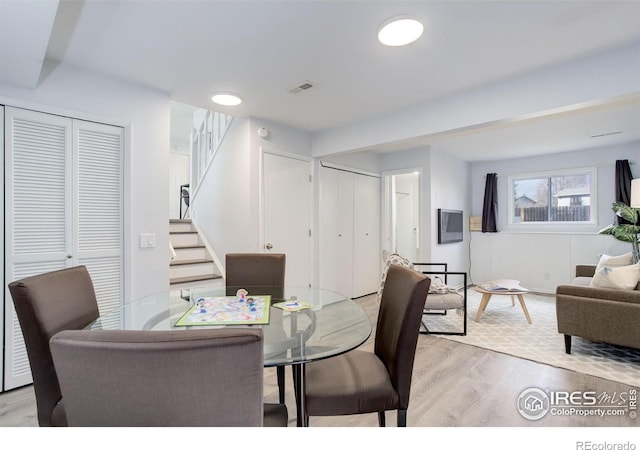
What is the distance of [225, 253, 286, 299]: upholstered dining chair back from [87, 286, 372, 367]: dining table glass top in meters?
0.20

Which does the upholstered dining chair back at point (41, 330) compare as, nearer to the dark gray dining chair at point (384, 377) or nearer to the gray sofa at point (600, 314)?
the dark gray dining chair at point (384, 377)

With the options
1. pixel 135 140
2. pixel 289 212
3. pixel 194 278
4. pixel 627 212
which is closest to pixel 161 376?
pixel 135 140

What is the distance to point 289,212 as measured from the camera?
149 inches

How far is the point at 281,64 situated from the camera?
7.52ft

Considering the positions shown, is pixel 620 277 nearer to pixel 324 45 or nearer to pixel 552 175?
pixel 324 45

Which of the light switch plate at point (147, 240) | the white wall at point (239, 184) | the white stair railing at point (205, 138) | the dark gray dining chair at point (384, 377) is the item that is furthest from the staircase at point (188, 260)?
the dark gray dining chair at point (384, 377)

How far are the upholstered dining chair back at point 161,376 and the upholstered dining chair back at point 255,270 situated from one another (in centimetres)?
172

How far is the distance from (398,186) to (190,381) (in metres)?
5.79

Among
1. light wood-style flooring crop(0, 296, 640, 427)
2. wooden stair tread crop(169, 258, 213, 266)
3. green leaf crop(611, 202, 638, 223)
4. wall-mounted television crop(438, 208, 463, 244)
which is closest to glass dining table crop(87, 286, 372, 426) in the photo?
light wood-style flooring crop(0, 296, 640, 427)

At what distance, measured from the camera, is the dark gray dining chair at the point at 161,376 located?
2.13ft

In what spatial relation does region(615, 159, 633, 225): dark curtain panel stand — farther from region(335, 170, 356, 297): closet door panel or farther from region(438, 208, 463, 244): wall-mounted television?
region(335, 170, 356, 297): closet door panel

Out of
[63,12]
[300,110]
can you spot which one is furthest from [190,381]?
[300,110]

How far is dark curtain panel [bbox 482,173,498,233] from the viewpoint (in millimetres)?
5730

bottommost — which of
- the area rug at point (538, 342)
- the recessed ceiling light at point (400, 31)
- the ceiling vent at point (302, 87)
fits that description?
the area rug at point (538, 342)
